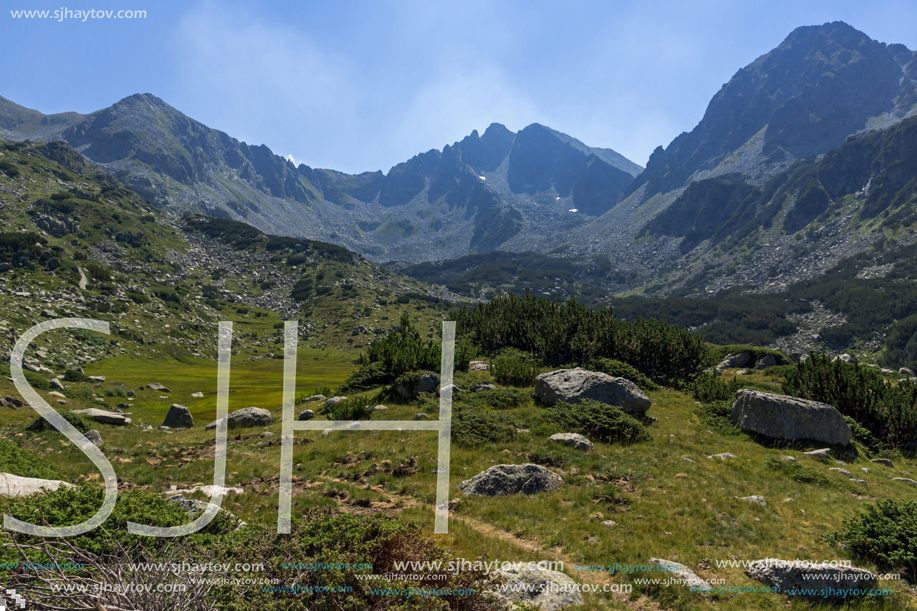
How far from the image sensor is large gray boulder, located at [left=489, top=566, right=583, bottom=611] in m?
6.79

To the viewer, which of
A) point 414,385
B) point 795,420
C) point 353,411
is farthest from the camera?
point 414,385

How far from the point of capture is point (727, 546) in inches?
358

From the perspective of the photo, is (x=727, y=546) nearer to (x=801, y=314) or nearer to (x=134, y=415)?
(x=134, y=415)

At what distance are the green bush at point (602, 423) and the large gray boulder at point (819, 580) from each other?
8.61 meters

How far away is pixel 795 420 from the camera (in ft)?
57.8

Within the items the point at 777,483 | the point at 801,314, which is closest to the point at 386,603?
the point at 777,483

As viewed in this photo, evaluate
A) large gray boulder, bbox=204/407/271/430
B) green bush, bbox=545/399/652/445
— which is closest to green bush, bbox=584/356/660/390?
green bush, bbox=545/399/652/445

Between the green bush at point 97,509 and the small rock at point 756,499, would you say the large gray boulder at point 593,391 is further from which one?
the green bush at point 97,509

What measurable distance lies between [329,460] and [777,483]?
1562 centimetres

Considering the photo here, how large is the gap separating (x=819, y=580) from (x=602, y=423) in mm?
9477

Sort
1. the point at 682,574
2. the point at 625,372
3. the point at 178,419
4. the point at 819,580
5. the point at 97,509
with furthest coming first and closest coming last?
the point at 625,372
the point at 178,419
the point at 682,574
the point at 819,580
the point at 97,509

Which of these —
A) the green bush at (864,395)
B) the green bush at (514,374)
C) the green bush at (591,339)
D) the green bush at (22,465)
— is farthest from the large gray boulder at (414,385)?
the green bush at (864,395)

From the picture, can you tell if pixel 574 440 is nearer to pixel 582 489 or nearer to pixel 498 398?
pixel 582 489

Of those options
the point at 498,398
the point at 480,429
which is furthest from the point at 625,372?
the point at 480,429
